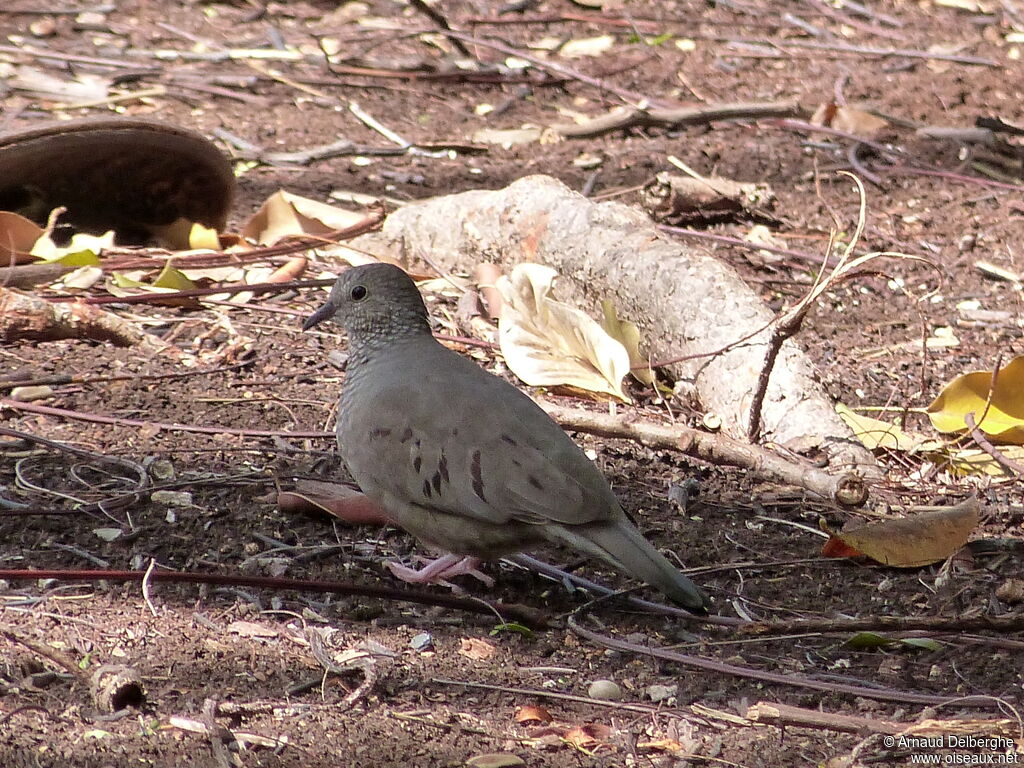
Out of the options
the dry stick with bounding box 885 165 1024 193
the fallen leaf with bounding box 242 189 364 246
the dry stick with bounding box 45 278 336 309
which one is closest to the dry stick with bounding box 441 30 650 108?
the dry stick with bounding box 885 165 1024 193

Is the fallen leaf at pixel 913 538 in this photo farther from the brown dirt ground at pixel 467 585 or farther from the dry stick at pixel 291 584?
the dry stick at pixel 291 584

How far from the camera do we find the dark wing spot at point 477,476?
3184 mm

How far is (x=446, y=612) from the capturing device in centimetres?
324

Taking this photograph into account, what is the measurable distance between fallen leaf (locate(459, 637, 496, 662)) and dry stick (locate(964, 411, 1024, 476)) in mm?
1658

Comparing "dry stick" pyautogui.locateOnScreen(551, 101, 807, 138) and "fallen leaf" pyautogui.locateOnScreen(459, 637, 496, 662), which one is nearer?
"fallen leaf" pyautogui.locateOnScreen(459, 637, 496, 662)

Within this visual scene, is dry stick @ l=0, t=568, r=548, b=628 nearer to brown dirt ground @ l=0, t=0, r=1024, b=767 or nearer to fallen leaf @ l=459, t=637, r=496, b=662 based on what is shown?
brown dirt ground @ l=0, t=0, r=1024, b=767

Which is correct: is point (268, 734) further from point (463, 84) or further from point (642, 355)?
point (463, 84)

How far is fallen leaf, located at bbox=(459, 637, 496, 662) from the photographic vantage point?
297 cm

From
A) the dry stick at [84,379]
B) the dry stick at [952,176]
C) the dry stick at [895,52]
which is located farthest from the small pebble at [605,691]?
the dry stick at [895,52]

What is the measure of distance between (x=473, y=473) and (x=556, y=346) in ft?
4.10

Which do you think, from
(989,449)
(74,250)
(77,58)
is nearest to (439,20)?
(77,58)

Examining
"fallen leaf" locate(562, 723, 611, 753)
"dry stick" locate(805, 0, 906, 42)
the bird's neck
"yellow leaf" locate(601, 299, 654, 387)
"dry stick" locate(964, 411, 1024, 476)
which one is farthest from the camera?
"dry stick" locate(805, 0, 906, 42)

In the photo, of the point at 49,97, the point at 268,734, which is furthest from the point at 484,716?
the point at 49,97

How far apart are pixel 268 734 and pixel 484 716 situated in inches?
17.4
